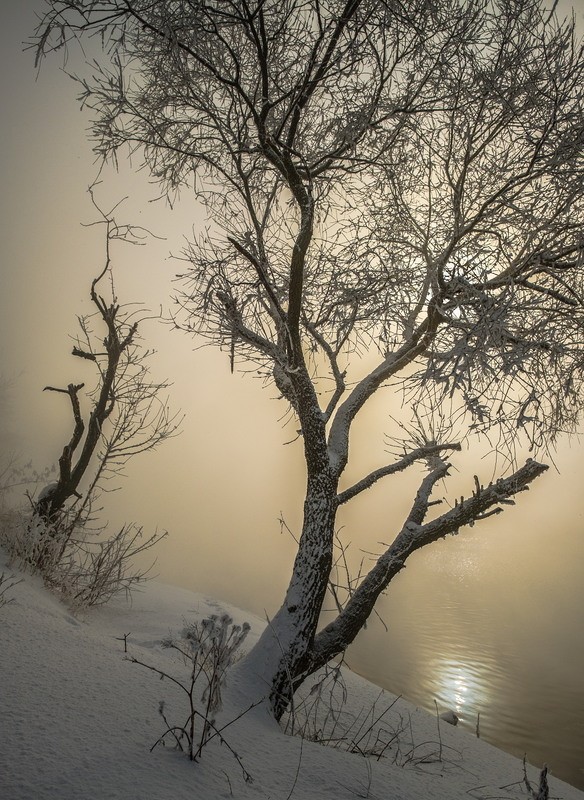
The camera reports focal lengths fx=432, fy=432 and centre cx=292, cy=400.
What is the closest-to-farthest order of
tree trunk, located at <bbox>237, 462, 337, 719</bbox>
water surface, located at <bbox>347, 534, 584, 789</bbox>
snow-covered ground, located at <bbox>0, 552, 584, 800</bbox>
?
1. snow-covered ground, located at <bbox>0, 552, 584, 800</bbox>
2. tree trunk, located at <bbox>237, 462, 337, 719</bbox>
3. water surface, located at <bbox>347, 534, 584, 789</bbox>

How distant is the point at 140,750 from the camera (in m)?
1.93

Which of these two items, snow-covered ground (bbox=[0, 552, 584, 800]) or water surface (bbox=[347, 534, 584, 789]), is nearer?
snow-covered ground (bbox=[0, 552, 584, 800])

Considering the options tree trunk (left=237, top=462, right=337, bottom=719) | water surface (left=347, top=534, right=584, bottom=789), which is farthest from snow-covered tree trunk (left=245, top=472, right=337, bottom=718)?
water surface (left=347, top=534, right=584, bottom=789)

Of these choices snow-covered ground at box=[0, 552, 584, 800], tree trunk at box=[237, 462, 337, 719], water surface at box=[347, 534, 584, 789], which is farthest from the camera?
water surface at box=[347, 534, 584, 789]

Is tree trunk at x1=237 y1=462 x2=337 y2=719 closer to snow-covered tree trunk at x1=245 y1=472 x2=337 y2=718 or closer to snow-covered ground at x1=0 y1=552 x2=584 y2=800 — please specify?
snow-covered tree trunk at x1=245 y1=472 x2=337 y2=718

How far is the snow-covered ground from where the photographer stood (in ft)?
5.56

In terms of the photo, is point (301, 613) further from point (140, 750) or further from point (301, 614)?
point (140, 750)

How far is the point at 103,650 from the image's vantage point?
311 cm

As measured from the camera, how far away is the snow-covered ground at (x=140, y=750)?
5.56ft

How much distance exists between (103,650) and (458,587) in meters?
55.3

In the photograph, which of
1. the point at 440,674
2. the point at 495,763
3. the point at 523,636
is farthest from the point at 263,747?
the point at 523,636

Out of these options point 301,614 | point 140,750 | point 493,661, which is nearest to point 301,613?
point 301,614

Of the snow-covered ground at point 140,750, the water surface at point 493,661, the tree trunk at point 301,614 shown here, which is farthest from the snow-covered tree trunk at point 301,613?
the water surface at point 493,661

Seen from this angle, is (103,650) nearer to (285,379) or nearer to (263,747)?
(263,747)
